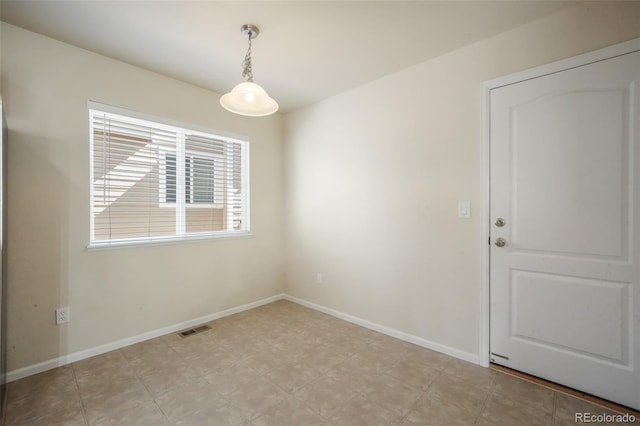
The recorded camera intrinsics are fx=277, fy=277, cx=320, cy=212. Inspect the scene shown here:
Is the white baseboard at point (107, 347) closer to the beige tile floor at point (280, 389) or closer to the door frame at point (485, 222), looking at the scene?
the beige tile floor at point (280, 389)

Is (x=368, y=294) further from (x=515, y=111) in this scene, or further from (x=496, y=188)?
(x=515, y=111)

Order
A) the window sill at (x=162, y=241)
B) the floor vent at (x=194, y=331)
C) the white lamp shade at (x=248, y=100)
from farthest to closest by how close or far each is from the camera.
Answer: the floor vent at (x=194, y=331) → the window sill at (x=162, y=241) → the white lamp shade at (x=248, y=100)

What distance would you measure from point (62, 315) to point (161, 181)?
136 cm

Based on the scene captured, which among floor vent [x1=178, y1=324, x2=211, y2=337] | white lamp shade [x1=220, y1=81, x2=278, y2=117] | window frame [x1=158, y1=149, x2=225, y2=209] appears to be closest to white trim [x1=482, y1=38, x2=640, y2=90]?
white lamp shade [x1=220, y1=81, x2=278, y2=117]

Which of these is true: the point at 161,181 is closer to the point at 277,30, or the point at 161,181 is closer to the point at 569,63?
the point at 277,30

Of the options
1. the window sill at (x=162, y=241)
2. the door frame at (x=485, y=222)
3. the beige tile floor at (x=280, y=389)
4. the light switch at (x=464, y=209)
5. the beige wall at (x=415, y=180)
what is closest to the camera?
the beige tile floor at (x=280, y=389)

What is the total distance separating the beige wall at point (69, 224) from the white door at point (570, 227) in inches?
114

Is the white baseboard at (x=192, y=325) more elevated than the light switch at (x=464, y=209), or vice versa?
the light switch at (x=464, y=209)

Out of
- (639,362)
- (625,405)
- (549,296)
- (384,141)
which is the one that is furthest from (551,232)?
(384,141)

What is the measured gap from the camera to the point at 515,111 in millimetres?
2066

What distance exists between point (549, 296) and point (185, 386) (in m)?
2.64

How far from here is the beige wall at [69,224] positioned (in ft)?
6.74

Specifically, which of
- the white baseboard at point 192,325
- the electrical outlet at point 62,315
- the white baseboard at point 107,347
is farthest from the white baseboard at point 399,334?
the electrical outlet at point 62,315

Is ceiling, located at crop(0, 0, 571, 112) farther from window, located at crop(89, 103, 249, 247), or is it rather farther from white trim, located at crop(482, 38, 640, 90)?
window, located at crop(89, 103, 249, 247)
